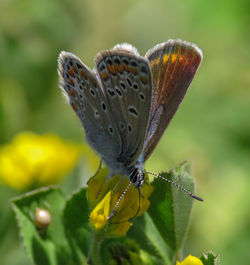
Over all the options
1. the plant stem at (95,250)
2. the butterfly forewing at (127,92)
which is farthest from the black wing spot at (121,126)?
the plant stem at (95,250)

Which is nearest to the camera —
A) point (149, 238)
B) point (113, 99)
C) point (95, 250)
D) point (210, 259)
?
point (210, 259)

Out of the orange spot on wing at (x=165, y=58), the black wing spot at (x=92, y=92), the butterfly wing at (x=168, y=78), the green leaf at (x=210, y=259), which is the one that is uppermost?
the black wing spot at (x=92, y=92)

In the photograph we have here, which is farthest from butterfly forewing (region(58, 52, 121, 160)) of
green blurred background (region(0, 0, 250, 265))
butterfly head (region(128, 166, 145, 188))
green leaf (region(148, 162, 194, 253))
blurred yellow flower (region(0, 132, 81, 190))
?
green blurred background (region(0, 0, 250, 265))

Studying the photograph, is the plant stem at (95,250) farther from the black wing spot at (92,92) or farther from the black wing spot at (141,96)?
the black wing spot at (92,92)

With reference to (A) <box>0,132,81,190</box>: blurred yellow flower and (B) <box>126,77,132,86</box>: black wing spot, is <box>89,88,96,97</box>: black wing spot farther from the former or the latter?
(A) <box>0,132,81,190</box>: blurred yellow flower

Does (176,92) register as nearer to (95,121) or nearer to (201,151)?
(95,121)

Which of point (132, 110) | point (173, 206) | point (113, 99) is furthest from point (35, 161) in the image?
point (173, 206)

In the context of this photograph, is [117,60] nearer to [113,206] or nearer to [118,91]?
[118,91]
